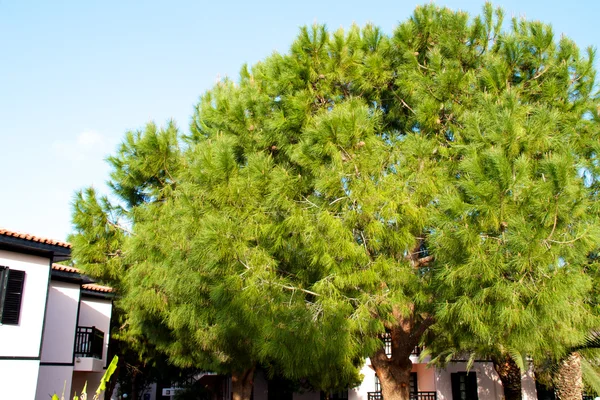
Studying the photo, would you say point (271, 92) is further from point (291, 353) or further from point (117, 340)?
point (117, 340)

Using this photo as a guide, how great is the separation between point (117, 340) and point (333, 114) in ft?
50.1

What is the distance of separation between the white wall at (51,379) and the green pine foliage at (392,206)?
4.90 meters

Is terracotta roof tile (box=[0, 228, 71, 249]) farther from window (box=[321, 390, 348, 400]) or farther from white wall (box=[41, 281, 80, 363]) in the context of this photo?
window (box=[321, 390, 348, 400])

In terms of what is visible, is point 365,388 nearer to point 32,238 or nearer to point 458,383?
point 458,383

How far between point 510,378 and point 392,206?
8.65m

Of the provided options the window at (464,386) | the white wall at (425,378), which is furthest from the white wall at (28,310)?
the window at (464,386)

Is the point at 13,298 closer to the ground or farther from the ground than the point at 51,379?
farther from the ground

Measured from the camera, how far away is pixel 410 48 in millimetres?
8719

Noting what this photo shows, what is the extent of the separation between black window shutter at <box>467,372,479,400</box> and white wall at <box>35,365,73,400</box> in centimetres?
1303

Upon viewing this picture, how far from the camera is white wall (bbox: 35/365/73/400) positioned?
12750 millimetres

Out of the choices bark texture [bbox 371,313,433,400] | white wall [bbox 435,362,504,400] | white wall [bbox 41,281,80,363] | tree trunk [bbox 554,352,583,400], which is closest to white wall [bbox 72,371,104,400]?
white wall [bbox 41,281,80,363]

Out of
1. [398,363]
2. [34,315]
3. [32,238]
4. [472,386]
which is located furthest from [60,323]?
[472,386]

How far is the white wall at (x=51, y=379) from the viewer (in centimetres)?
1275

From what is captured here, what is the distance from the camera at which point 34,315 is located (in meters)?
10.8
